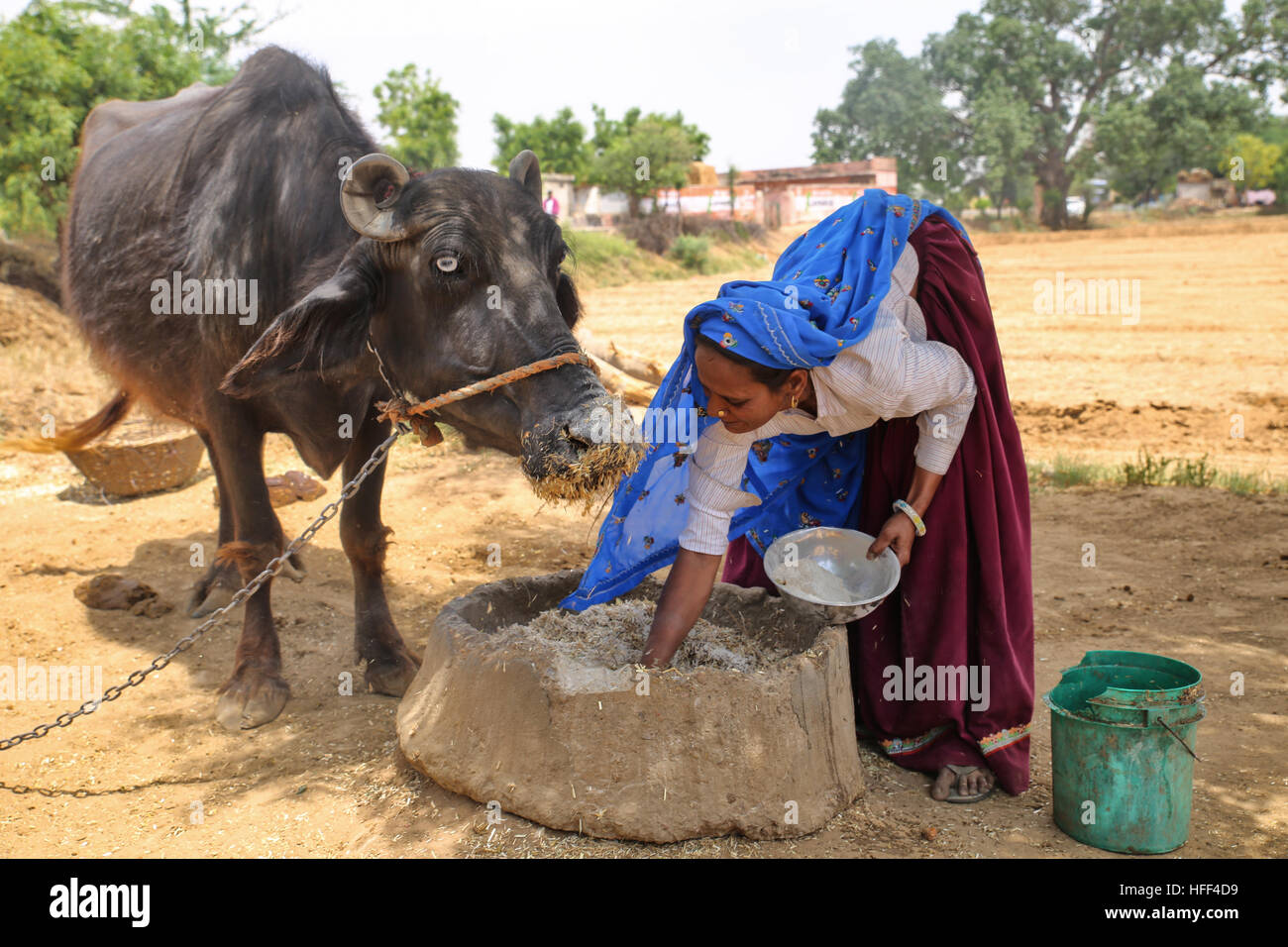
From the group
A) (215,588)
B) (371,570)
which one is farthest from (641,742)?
(215,588)

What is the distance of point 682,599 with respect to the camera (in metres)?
2.98

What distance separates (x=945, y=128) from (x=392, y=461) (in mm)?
37626

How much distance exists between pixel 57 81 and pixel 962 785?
1120 cm

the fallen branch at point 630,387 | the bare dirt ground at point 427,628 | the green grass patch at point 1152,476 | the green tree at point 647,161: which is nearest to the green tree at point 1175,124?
the green tree at point 647,161

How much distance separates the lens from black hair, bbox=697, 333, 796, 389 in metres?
2.60

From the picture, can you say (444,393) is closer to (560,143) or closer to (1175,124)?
(560,143)

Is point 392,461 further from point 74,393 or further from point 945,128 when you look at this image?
point 945,128

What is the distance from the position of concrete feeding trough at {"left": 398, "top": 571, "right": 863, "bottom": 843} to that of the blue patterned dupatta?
52 centimetres

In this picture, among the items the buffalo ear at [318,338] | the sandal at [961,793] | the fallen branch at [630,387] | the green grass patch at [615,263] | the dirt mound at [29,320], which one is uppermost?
the green grass patch at [615,263]

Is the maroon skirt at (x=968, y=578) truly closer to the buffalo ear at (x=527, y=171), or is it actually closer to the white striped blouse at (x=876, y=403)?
the white striped blouse at (x=876, y=403)

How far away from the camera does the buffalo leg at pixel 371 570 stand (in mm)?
4094

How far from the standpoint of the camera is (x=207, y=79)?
12508 mm

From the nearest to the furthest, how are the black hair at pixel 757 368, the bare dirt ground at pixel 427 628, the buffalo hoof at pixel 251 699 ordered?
the black hair at pixel 757 368 < the bare dirt ground at pixel 427 628 < the buffalo hoof at pixel 251 699

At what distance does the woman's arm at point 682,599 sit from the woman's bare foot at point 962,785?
923 mm
